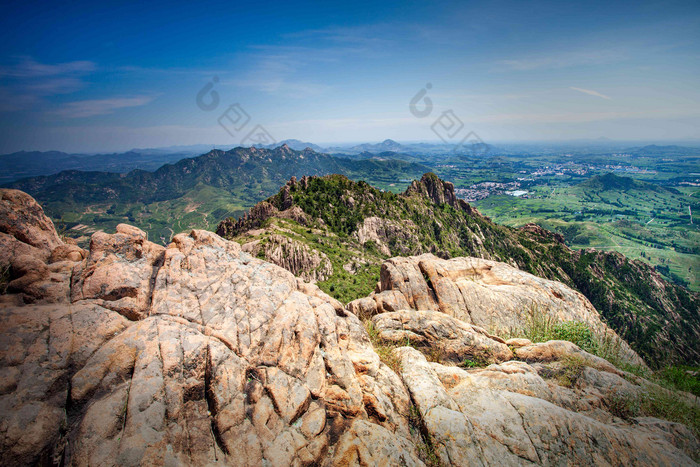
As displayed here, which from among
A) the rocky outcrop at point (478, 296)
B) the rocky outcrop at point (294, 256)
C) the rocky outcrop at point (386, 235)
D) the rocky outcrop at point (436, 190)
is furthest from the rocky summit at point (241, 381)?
the rocky outcrop at point (436, 190)

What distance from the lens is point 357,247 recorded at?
82812 mm

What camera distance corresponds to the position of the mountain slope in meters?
73.6

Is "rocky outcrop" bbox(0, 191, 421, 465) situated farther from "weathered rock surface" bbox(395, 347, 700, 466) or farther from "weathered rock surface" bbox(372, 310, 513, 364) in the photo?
"weathered rock surface" bbox(372, 310, 513, 364)

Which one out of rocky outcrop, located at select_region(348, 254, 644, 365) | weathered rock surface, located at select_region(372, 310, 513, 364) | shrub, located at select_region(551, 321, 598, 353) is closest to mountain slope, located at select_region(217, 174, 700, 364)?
rocky outcrop, located at select_region(348, 254, 644, 365)

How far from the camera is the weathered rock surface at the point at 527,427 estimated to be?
8.65 metres

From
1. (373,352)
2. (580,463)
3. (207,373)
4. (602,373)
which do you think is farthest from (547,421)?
(207,373)

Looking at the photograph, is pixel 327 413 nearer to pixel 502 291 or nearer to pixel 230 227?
pixel 502 291

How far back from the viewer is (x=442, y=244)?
333 ft

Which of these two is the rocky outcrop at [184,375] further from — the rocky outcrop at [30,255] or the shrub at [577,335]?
the shrub at [577,335]

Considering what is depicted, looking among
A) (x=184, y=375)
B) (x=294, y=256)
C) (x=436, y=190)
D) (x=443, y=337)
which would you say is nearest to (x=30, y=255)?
(x=184, y=375)

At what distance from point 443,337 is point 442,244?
3597 inches

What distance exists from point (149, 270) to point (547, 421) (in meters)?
16.7

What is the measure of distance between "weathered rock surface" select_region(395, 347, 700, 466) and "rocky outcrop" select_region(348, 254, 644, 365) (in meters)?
9.08

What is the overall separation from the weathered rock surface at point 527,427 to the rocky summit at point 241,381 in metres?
0.05
